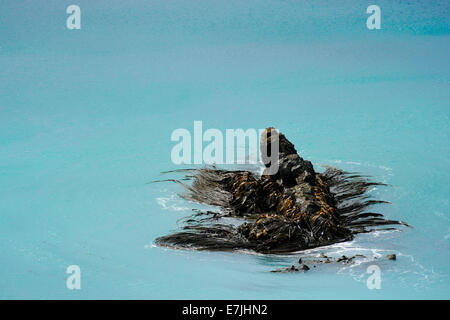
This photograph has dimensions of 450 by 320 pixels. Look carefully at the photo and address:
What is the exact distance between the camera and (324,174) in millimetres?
8773

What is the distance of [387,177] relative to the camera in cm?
875

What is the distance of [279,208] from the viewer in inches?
288

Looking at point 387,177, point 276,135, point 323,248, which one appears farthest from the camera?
point 387,177

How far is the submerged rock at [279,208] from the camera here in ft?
22.1

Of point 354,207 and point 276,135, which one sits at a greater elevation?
point 276,135

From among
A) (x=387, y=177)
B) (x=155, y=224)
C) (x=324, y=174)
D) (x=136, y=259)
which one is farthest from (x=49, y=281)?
(x=387, y=177)

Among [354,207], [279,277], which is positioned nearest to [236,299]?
[279,277]

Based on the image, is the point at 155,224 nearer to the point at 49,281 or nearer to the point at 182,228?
the point at 182,228

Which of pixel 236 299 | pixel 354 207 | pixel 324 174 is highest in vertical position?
pixel 324 174

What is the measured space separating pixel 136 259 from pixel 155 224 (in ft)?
2.68

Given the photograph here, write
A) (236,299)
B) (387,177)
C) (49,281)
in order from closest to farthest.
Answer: (236,299)
(49,281)
(387,177)

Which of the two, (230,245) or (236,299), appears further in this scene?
(230,245)

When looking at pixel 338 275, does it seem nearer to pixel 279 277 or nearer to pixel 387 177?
pixel 279 277

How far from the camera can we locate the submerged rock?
6.75 meters
